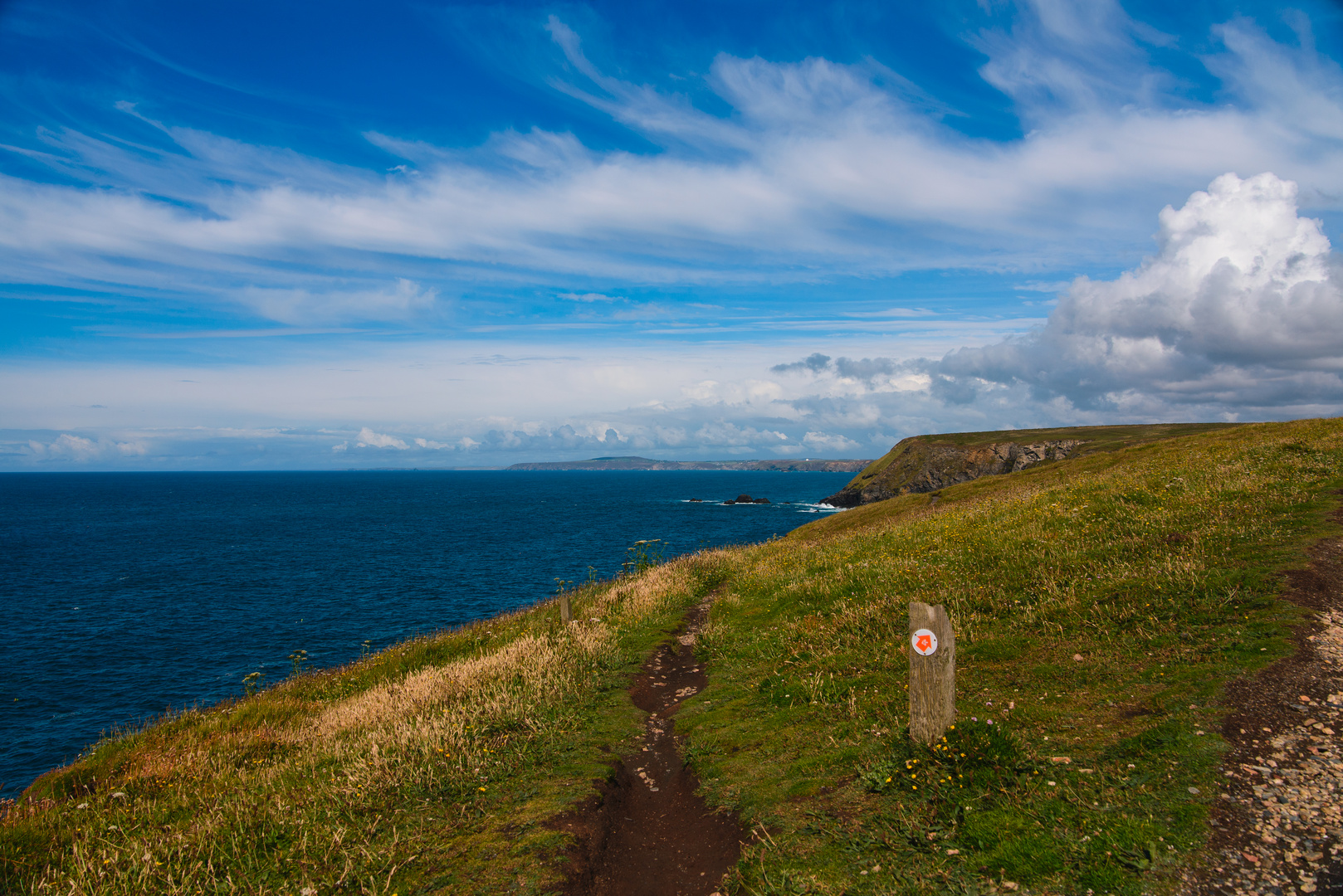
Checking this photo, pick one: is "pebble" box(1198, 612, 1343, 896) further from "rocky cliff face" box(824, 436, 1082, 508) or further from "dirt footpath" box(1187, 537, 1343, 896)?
"rocky cliff face" box(824, 436, 1082, 508)

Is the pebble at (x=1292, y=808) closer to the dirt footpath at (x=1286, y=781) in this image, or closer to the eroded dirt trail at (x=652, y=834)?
the dirt footpath at (x=1286, y=781)

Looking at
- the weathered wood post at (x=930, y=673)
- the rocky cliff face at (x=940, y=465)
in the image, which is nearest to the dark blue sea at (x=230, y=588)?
the rocky cliff face at (x=940, y=465)

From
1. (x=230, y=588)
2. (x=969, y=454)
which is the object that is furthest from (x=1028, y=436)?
(x=230, y=588)

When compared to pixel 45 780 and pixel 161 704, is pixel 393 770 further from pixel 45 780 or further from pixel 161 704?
pixel 161 704

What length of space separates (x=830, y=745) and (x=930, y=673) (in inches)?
93.5

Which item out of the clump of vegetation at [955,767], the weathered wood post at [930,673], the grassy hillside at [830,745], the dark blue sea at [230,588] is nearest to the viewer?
the grassy hillside at [830,745]

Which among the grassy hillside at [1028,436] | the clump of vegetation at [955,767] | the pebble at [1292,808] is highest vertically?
the grassy hillside at [1028,436]

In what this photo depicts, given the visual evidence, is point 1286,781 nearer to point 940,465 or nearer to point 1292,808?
point 1292,808

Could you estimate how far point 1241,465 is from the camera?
78.0ft

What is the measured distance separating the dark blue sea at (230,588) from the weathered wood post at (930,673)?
25431 mm

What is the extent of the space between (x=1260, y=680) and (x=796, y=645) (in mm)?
8869

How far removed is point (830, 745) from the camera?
1034 cm

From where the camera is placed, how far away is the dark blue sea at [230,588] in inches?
1257

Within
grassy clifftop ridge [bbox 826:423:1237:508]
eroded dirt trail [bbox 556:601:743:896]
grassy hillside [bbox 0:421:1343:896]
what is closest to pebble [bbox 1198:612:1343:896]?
grassy hillside [bbox 0:421:1343:896]
